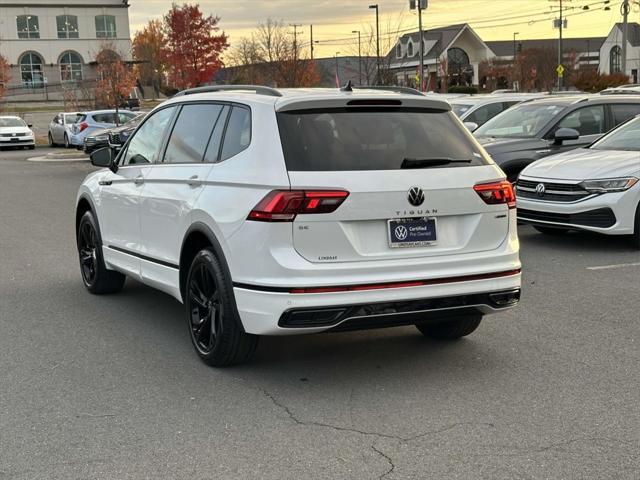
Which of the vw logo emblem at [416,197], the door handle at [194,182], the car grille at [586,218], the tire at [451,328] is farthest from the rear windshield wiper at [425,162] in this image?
the car grille at [586,218]

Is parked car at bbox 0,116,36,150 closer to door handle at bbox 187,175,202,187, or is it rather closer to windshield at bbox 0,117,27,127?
windshield at bbox 0,117,27,127

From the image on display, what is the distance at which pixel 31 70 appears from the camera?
259ft

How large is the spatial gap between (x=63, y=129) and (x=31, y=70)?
48173mm

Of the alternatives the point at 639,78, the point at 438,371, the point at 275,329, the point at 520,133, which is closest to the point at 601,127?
the point at 520,133

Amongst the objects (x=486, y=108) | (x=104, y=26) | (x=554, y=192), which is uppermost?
(x=104, y=26)

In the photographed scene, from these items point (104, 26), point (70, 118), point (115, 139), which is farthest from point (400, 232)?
point (104, 26)

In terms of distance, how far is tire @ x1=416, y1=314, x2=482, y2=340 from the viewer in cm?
605

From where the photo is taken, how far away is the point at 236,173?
17.1ft

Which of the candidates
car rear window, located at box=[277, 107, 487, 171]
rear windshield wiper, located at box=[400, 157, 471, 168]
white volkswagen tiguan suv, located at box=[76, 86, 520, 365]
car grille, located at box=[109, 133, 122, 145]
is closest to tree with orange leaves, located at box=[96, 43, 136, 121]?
car grille, located at box=[109, 133, 122, 145]

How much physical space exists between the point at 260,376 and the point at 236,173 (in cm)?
130

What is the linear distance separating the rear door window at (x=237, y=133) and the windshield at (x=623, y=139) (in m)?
6.55

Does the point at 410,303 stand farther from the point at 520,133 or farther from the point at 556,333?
the point at 520,133

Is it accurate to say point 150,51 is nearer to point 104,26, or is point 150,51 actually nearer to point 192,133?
point 104,26

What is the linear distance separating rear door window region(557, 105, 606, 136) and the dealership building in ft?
229
